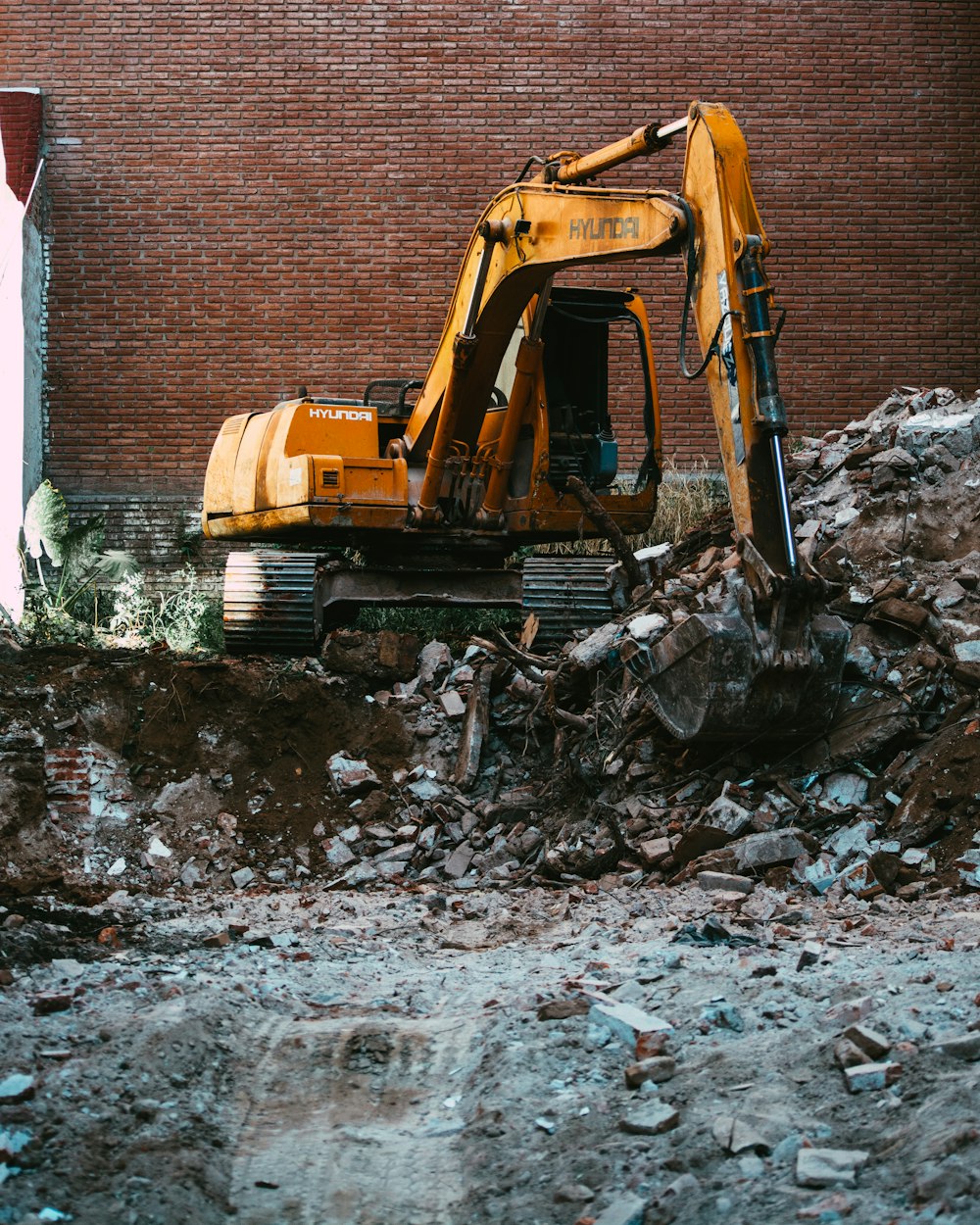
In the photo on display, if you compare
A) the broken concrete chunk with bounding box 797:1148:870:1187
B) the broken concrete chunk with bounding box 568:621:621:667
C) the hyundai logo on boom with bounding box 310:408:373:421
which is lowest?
the broken concrete chunk with bounding box 797:1148:870:1187

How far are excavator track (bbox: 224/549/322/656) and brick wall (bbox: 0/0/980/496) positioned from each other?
5.51 m

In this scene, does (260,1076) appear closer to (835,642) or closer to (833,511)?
(835,642)

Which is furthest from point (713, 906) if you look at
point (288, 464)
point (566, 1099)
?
point (288, 464)

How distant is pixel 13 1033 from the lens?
384 centimetres

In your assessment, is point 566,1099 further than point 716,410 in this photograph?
No

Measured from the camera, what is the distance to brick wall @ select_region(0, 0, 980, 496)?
14328 millimetres

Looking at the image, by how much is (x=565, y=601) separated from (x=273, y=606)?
6.62ft

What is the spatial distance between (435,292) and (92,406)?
12.9 feet

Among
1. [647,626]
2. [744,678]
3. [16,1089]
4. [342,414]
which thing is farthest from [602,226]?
[16,1089]

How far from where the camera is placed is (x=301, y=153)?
14359mm

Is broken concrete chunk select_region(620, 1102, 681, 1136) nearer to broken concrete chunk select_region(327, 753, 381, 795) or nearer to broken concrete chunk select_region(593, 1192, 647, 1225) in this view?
broken concrete chunk select_region(593, 1192, 647, 1225)

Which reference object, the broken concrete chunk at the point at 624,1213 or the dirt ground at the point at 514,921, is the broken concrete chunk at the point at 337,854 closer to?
the dirt ground at the point at 514,921

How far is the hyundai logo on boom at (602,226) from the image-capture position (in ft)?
22.7

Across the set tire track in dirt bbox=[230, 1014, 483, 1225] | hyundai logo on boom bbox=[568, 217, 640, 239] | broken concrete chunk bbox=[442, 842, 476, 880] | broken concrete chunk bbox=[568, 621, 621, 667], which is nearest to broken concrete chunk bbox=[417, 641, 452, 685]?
broken concrete chunk bbox=[568, 621, 621, 667]
